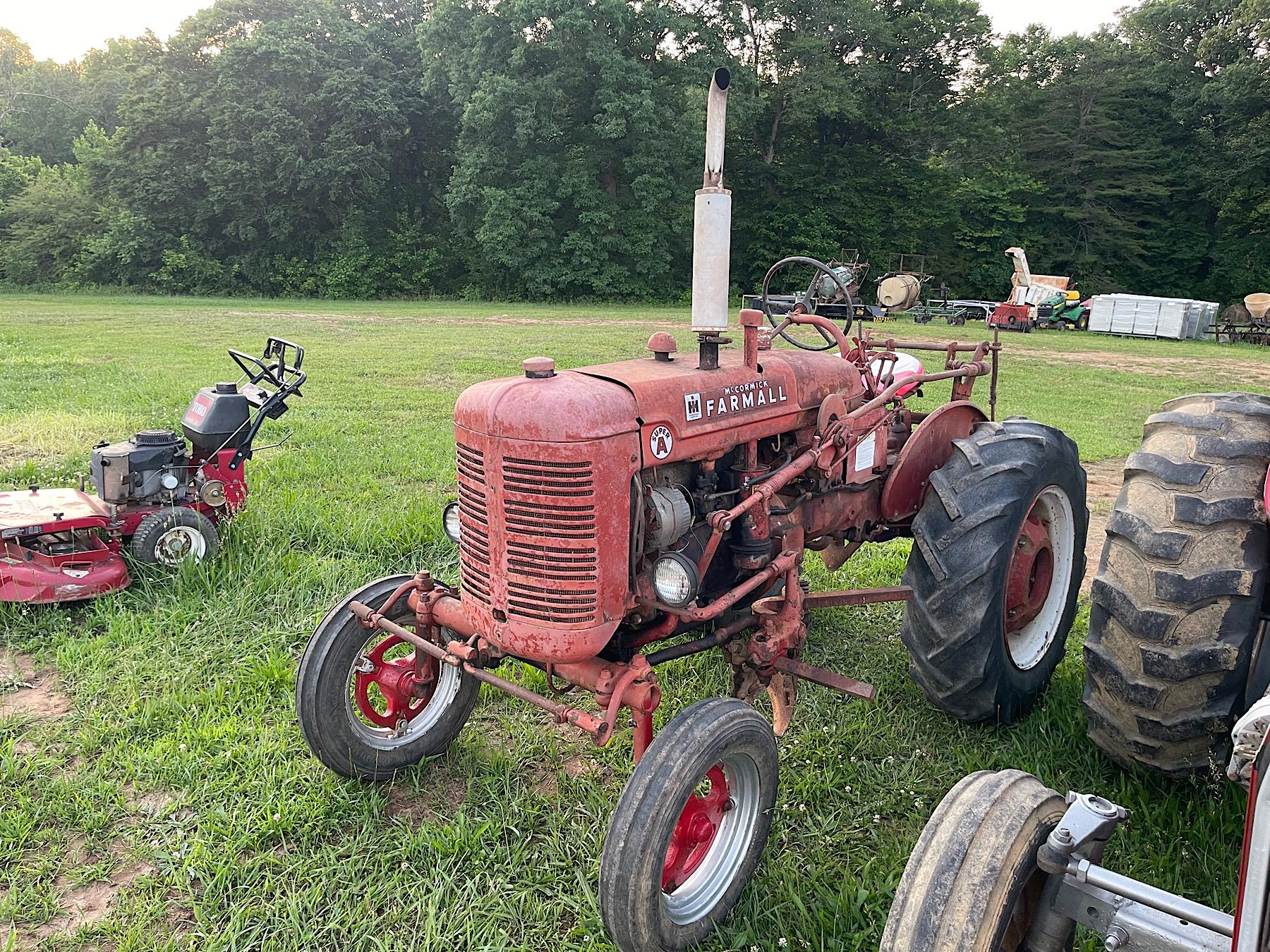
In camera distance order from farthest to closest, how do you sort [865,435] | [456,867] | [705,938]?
[865,435] → [456,867] → [705,938]

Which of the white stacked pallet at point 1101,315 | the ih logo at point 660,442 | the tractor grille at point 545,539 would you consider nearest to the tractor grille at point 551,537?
the tractor grille at point 545,539

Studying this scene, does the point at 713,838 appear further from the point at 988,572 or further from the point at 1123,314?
the point at 1123,314

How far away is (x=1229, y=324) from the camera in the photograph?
81.2ft

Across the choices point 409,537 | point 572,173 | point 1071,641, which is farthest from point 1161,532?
point 572,173

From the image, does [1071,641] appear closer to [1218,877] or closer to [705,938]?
[1218,877]

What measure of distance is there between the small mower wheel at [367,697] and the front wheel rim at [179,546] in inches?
71.0

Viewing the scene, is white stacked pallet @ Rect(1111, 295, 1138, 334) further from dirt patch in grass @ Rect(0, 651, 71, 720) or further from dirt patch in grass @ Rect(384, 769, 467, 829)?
dirt patch in grass @ Rect(0, 651, 71, 720)

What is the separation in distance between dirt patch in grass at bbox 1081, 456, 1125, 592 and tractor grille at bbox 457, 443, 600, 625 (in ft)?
11.3

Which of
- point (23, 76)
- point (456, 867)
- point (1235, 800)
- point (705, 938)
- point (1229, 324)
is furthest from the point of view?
point (23, 76)

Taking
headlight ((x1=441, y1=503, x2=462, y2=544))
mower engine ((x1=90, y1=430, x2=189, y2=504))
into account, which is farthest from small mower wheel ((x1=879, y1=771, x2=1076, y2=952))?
mower engine ((x1=90, y1=430, x2=189, y2=504))

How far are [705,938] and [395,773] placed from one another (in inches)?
49.7

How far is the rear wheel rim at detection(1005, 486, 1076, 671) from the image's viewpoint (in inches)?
139

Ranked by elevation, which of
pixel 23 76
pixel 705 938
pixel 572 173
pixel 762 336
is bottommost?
pixel 705 938

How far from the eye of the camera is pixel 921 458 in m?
3.59
